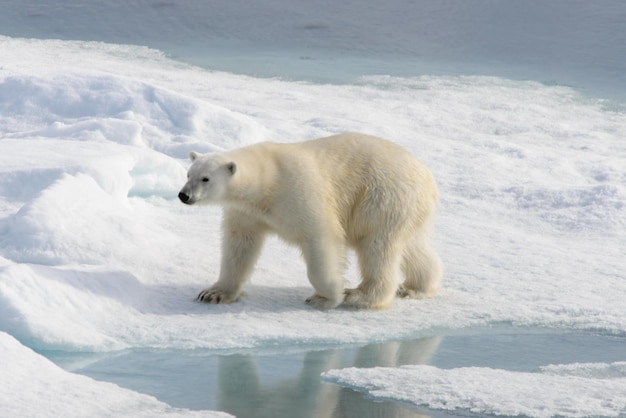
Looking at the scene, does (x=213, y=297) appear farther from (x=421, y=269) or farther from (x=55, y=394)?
(x=55, y=394)

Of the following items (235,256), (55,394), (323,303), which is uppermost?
(235,256)

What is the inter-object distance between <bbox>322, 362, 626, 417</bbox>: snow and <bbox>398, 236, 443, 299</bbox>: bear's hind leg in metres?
1.13

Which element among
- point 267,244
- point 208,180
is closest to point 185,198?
point 208,180

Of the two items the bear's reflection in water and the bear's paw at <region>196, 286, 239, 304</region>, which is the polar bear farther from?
the bear's reflection in water

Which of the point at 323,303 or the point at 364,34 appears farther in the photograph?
the point at 364,34

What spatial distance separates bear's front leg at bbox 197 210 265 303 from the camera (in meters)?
5.14

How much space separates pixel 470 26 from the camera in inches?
677

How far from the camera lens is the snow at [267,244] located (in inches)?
163

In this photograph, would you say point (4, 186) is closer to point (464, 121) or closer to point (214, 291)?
point (214, 291)

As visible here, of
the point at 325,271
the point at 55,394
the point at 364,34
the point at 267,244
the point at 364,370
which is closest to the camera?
the point at 55,394

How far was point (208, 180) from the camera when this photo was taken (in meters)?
4.83

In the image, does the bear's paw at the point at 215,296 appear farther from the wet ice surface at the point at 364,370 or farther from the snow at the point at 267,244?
the wet ice surface at the point at 364,370

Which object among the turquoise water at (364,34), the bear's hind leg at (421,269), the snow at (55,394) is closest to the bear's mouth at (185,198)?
the snow at (55,394)

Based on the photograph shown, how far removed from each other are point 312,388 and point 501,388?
743 mm
